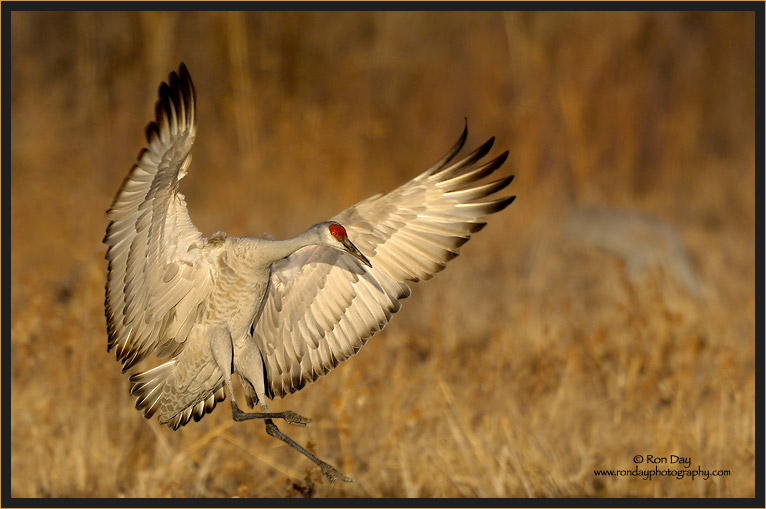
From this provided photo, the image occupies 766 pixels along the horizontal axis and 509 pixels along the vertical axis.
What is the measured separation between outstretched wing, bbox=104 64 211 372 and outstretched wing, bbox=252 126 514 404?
39 cm

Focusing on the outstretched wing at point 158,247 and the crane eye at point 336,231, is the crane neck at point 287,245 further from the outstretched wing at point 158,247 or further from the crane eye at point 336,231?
the outstretched wing at point 158,247

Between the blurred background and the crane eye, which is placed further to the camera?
the blurred background

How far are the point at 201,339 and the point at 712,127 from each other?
9784mm

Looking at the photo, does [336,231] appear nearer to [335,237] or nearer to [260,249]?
[335,237]

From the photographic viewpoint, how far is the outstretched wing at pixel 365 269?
368 cm

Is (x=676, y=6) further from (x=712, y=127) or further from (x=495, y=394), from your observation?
(x=495, y=394)

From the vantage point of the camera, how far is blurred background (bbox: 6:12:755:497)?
15.6ft

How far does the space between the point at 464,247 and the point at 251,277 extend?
5.01 m

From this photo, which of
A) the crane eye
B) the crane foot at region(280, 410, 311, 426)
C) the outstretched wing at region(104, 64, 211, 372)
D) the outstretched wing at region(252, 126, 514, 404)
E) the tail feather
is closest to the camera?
the crane eye

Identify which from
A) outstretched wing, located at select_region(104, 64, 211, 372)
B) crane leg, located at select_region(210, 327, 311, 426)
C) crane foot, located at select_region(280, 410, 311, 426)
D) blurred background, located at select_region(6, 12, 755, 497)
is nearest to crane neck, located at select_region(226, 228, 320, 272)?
outstretched wing, located at select_region(104, 64, 211, 372)

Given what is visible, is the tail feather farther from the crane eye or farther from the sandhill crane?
the crane eye

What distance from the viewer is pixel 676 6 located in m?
11.8

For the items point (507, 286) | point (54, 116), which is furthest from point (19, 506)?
point (54, 116)

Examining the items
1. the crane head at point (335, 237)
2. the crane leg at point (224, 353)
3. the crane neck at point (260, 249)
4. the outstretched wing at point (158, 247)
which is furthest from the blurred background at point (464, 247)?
the crane head at point (335, 237)
